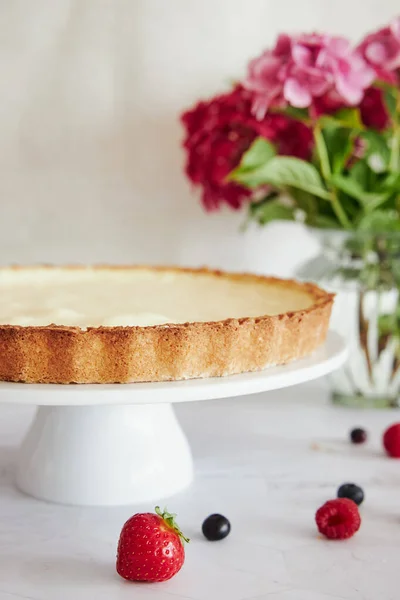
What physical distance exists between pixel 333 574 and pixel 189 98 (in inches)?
56.2

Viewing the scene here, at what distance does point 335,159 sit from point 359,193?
0.09m

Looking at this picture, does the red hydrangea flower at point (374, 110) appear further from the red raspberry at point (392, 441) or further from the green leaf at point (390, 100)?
the red raspberry at point (392, 441)

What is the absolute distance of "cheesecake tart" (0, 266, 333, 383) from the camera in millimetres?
1161

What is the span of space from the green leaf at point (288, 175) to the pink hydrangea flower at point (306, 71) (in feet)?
0.36

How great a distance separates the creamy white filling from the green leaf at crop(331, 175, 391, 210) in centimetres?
27

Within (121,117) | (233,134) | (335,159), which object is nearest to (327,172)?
(335,159)

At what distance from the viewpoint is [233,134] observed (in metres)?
1.94

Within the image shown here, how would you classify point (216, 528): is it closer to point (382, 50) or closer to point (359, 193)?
point (359, 193)

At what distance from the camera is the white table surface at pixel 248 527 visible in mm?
1090

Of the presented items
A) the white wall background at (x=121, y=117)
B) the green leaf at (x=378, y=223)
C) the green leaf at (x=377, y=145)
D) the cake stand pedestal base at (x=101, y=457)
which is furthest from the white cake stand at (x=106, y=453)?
the white wall background at (x=121, y=117)

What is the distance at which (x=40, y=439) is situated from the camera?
1.41 m

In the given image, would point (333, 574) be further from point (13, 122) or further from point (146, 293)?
point (13, 122)

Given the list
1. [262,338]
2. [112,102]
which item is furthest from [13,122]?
[262,338]

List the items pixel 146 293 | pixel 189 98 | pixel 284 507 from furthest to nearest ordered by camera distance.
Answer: pixel 189 98 → pixel 146 293 → pixel 284 507
